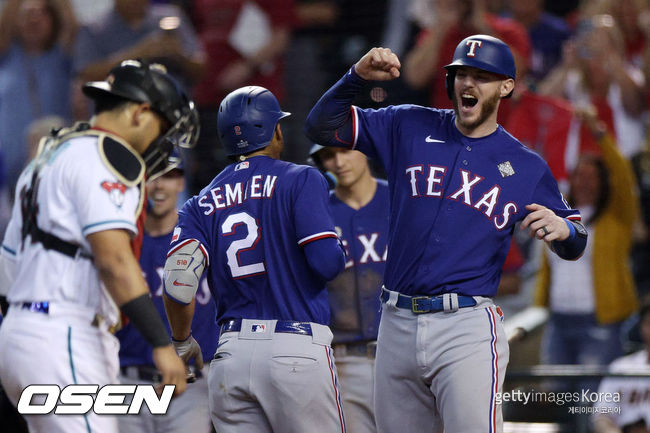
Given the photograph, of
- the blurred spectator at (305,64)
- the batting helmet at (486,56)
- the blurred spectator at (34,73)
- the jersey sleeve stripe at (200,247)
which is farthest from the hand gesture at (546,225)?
the blurred spectator at (34,73)

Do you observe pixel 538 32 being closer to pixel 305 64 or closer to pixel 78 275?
pixel 305 64

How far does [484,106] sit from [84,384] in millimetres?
2204

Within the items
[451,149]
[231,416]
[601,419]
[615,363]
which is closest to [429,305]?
[451,149]

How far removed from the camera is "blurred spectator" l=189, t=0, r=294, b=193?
28.9 feet

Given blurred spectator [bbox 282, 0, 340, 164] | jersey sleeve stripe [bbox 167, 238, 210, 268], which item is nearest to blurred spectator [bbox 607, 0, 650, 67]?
blurred spectator [bbox 282, 0, 340, 164]

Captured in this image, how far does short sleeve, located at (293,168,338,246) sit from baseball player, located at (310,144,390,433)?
1200 millimetres

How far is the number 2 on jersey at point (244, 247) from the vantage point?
4230mm

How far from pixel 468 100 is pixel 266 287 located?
1.31 m

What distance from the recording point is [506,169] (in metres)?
4.32

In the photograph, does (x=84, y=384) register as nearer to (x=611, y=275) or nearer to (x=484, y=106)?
(x=484, y=106)

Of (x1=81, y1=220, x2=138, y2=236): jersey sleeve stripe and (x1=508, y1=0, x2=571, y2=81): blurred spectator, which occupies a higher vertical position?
(x1=508, y1=0, x2=571, y2=81): blurred spectator

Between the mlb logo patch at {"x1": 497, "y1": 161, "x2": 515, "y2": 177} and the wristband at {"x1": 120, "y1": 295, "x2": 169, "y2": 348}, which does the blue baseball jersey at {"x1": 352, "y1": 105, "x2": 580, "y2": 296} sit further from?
the wristband at {"x1": 120, "y1": 295, "x2": 169, "y2": 348}

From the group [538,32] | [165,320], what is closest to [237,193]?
[165,320]

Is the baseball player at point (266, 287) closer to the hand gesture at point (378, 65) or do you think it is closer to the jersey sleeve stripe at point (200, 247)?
the jersey sleeve stripe at point (200, 247)
